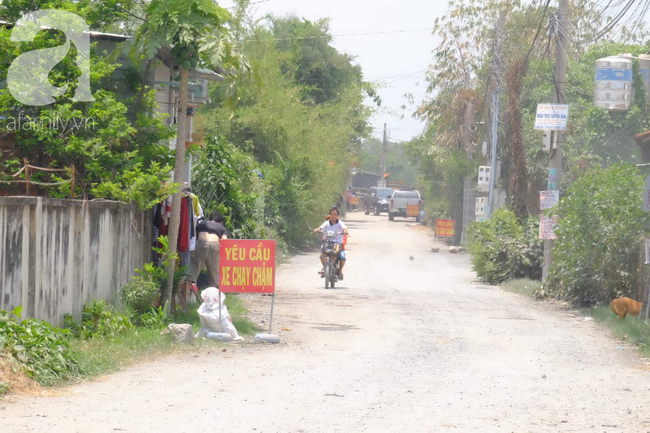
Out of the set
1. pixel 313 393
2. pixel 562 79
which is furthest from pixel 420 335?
pixel 562 79

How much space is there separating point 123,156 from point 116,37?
278 cm

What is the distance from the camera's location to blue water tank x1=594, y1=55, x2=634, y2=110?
25.7 m

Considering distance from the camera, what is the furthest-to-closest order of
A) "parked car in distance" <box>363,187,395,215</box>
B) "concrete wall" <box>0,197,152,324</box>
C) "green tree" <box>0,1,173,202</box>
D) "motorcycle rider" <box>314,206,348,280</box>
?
1. "parked car in distance" <box>363,187,395,215</box>
2. "motorcycle rider" <box>314,206,348,280</box>
3. "green tree" <box>0,1,173,202</box>
4. "concrete wall" <box>0,197,152,324</box>

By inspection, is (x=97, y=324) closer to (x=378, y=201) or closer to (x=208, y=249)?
(x=208, y=249)

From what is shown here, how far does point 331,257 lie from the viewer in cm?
1886

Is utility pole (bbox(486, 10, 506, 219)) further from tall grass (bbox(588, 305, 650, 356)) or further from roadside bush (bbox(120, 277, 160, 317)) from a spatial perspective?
roadside bush (bbox(120, 277, 160, 317))

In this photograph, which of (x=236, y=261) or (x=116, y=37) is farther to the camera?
(x=116, y=37)

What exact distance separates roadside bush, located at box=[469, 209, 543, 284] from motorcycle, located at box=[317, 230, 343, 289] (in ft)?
16.0

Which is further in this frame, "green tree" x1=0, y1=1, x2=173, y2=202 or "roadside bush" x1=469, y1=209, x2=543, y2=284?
"roadside bush" x1=469, y1=209, x2=543, y2=284

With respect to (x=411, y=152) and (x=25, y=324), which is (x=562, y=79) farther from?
(x=411, y=152)

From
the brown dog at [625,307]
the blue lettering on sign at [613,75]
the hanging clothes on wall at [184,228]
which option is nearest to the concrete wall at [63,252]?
the hanging clothes on wall at [184,228]

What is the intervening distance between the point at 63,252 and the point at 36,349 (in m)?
1.77

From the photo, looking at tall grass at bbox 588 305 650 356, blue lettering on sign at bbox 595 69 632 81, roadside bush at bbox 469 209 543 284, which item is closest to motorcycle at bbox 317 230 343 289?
roadside bush at bbox 469 209 543 284

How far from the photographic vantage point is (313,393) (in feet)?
26.3
